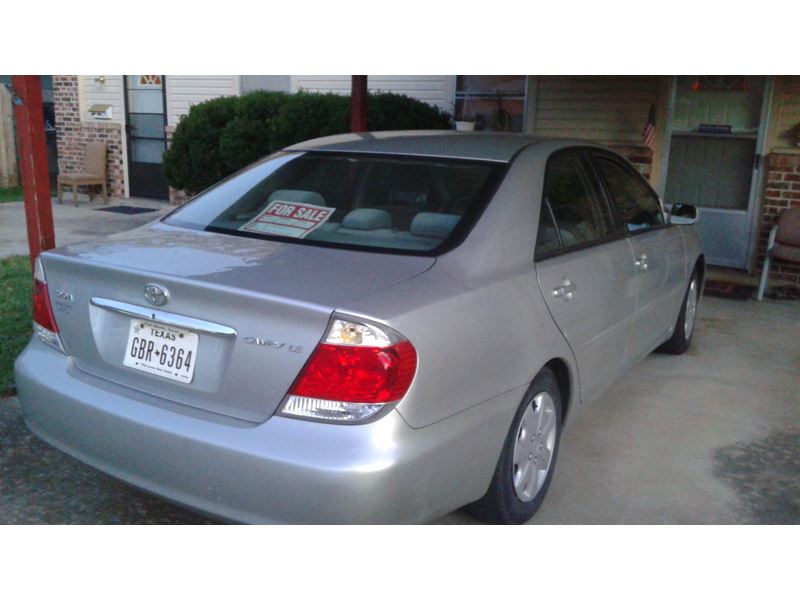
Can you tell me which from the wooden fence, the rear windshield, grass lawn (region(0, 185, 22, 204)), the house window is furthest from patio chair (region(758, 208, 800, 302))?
the wooden fence

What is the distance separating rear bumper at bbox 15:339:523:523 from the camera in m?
2.24

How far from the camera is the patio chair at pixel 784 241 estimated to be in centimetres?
686

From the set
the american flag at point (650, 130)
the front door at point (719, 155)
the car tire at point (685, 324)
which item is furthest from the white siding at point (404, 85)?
the car tire at point (685, 324)

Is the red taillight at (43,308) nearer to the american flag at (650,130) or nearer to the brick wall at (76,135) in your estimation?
the american flag at (650,130)

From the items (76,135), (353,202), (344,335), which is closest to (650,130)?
(353,202)

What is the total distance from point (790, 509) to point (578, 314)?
3.82ft

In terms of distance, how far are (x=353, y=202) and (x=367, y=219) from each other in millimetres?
199

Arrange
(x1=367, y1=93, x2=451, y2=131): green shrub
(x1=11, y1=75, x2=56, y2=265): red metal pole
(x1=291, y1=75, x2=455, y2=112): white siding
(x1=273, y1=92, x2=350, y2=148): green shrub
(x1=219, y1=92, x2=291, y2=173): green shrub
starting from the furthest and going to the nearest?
(x1=291, y1=75, x2=455, y2=112): white siding → (x1=219, y1=92, x2=291, y2=173): green shrub → (x1=273, y1=92, x2=350, y2=148): green shrub → (x1=367, y1=93, x2=451, y2=131): green shrub → (x1=11, y1=75, x2=56, y2=265): red metal pole

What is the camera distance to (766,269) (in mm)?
6953

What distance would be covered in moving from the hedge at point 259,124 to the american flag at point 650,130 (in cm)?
217

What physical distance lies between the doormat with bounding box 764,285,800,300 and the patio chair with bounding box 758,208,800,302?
154mm

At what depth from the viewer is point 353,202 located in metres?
3.30

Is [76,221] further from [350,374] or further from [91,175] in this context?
[350,374]

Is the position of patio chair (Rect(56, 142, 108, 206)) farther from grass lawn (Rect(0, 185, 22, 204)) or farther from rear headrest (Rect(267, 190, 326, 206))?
rear headrest (Rect(267, 190, 326, 206))
